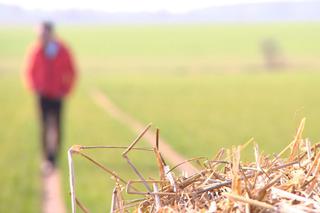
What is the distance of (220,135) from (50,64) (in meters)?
11.4

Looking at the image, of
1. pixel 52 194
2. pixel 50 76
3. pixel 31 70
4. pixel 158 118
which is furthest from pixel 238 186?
pixel 158 118

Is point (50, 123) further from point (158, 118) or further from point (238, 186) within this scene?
point (158, 118)

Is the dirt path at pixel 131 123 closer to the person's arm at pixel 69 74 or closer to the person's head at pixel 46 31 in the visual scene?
the person's arm at pixel 69 74

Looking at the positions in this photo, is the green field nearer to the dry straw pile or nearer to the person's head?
the dry straw pile

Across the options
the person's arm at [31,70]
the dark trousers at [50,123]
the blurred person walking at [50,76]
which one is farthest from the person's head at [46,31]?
the dark trousers at [50,123]

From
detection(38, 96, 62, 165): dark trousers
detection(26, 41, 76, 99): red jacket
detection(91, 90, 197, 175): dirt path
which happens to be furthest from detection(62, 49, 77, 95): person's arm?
detection(91, 90, 197, 175): dirt path

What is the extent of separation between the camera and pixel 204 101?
38.8m

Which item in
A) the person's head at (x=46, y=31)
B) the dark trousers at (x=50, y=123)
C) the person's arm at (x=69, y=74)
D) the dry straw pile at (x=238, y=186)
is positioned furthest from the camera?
the dark trousers at (x=50, y=123)

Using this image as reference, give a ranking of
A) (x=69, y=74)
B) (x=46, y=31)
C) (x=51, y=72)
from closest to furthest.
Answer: (x=46, y=31)
(x=51, y=72)
(x=69, y=74)

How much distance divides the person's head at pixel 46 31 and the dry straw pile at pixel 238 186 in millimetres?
9866

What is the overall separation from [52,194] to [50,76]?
6.91 ft

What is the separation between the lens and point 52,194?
Answer: 14273 mm

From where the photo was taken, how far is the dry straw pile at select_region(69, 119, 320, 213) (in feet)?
8.94

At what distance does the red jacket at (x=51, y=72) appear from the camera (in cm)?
1334
